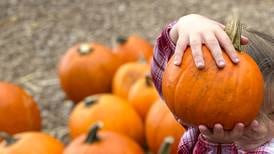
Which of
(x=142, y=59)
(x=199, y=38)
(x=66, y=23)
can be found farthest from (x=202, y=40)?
(x=66, y=23)

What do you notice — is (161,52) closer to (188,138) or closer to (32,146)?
(188,138)

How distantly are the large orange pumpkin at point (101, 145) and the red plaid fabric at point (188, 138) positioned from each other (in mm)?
684

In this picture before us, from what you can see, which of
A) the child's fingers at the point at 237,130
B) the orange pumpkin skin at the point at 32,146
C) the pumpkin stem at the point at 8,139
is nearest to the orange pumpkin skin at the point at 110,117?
the orange pumpkin skin at the point at 32,146

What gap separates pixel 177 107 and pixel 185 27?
337 millimetres

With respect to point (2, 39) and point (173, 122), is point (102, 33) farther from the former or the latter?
point (173, 122)

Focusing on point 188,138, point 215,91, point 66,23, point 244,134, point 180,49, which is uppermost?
point 180,49

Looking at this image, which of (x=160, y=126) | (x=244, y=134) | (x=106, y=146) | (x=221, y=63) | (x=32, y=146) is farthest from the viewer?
(x=160, y=126)

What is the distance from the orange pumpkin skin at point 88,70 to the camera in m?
4.48

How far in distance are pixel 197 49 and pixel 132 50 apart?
9.56 ft

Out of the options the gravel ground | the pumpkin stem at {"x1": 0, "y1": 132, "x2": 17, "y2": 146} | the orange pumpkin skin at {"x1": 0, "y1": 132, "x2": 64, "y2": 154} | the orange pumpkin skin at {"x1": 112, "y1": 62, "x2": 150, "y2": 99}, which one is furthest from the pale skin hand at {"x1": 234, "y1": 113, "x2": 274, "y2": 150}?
the gravel ground

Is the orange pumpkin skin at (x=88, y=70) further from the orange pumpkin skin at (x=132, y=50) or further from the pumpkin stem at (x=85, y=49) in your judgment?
the orange pumpkin skin at (x=132, y=50)

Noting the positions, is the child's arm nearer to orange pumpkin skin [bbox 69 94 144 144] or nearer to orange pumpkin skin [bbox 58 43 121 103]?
orange pumpkin skin [bbox 69 94 144 144]

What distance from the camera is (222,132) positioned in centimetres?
186

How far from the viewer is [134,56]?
4676 millimetres
